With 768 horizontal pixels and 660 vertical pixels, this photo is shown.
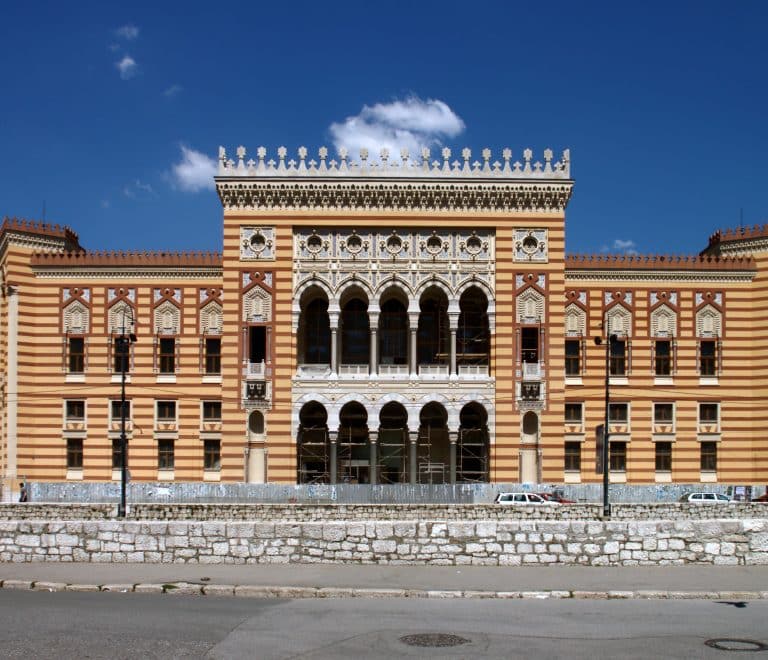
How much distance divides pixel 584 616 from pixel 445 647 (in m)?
3.37

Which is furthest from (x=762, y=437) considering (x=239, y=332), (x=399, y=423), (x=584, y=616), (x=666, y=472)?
(x=584, y=616)

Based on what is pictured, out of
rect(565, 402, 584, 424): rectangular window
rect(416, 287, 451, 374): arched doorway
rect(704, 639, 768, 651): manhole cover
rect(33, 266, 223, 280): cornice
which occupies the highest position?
rect(33, 266, 223, 280): cornice

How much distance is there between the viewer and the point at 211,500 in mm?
36844

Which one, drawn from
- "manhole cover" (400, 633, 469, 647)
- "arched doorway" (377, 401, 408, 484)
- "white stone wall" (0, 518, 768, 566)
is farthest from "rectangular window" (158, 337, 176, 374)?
"manhole cover" (400, 633, 469, 647)

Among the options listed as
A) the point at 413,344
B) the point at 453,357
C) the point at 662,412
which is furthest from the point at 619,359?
the point at 413,344

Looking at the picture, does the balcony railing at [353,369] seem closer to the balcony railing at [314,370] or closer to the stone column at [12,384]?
the balcony railing at [314,370]

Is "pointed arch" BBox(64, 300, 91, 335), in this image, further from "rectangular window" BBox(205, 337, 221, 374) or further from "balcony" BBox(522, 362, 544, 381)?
"balcony" BBox(522, 362, 544, 381)

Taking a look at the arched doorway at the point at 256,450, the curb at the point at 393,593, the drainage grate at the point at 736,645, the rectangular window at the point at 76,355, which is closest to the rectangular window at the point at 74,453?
the rectangular window at the point at 76,355

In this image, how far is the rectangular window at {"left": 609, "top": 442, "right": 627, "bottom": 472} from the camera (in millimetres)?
43312

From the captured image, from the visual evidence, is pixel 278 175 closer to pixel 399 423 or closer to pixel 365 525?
pixel 399 423

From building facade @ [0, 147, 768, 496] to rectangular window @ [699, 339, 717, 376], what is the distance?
97mm

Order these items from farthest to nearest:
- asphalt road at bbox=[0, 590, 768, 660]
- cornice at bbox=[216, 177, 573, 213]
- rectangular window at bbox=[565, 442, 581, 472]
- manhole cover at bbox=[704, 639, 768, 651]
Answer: rectangular window at bbox=[565, 442, 581, 472], cornice at bbox=[216, 177, 573, 213], manhole cover at bbox=[704, 639, 768, 651], asphalt road at bbox=[0, 590, 768, 660]

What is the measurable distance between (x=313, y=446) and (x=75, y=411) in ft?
38.3

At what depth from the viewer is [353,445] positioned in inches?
1681
